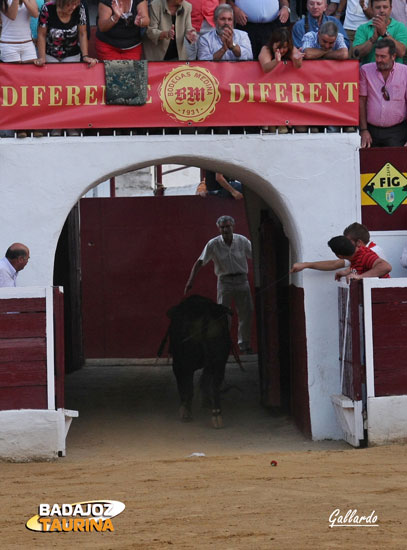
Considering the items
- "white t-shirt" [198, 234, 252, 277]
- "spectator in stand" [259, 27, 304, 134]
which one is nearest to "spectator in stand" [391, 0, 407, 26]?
"spectator in stand" [259, 27, 304, 134]

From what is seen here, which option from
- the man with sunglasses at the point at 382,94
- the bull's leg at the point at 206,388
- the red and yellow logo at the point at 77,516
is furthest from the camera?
the bull's leg at the point at 206,388

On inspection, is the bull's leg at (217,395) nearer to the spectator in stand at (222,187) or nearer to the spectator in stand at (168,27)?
the spectator in stand at (168,27)

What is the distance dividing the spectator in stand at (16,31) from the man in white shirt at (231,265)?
3.75m

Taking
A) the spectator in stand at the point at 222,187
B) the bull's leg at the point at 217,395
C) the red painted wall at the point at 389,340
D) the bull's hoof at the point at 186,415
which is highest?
the spectator in stand at the point at 222,187

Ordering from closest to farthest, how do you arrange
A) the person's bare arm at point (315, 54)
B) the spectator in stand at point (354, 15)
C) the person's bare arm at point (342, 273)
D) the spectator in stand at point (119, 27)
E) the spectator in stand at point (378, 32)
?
the person's bare arm at point (342, 273) < the person's bare arm at point (315, 54) < the spectator in stand at point (119, 27) < the spectator in stand at point (378, 32) < the spectator in stand at point (354, 15)

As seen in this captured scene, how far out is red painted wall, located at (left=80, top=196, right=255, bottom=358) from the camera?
14875 millimetres

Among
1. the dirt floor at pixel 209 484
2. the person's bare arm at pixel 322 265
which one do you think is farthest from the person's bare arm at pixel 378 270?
the dirt floor at pixel 209 484

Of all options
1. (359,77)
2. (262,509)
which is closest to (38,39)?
(359,77)

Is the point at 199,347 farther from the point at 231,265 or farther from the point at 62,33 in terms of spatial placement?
the point at 62,33

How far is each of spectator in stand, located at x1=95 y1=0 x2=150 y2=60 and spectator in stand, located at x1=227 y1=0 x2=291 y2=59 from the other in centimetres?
107

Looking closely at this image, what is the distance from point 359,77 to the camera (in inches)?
373

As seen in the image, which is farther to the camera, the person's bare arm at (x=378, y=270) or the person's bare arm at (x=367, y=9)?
the person's bare arm at (x=367, y=9)

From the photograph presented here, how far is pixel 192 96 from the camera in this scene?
9.12 m

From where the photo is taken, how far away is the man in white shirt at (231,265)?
12.7 m
